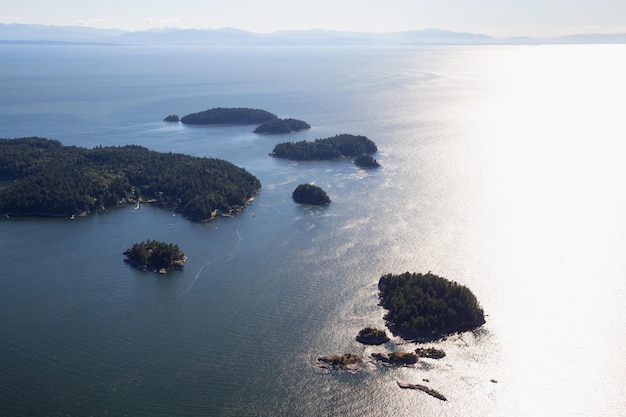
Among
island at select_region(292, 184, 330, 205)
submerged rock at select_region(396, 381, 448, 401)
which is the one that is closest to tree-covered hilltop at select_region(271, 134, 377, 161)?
island at select_region(292, 184, 330, 205)

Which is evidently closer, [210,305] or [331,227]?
[210,305]

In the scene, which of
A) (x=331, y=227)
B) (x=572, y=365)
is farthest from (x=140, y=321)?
(x=572, y=365)

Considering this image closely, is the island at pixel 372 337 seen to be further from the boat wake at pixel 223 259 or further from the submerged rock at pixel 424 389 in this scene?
the boat wake at pixel 223 259

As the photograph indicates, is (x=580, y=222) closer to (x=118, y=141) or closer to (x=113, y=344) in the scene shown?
(x=113, y=344)

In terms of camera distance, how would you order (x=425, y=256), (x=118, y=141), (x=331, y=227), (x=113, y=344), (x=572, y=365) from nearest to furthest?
(x=572, y=365)
(x=113, y=344)
(x=425, y=256)
(x=331, y=227)
(x=118, y=141)

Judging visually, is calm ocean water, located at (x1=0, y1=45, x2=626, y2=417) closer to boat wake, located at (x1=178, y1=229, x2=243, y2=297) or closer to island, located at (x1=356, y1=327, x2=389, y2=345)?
boat wake, located at (x1=178, y1=229, x2=243, y2=297)

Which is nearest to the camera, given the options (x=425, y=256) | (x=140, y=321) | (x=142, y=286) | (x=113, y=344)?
(x=113, y=344)
